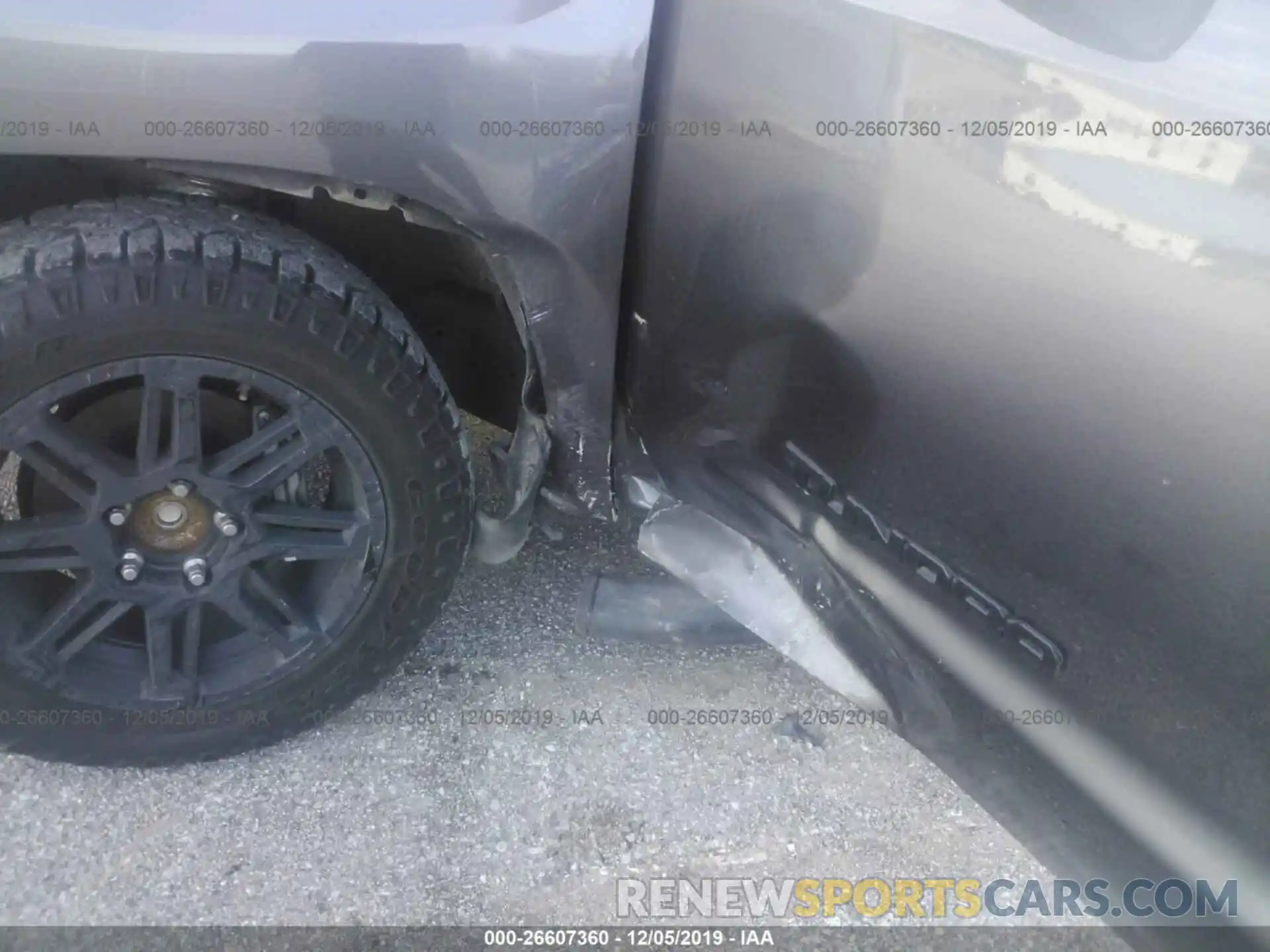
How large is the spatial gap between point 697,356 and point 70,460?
3.45 ft

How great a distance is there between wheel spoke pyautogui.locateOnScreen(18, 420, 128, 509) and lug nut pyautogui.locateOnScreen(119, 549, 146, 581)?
11cm

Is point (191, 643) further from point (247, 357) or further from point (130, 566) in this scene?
point (247, 357)

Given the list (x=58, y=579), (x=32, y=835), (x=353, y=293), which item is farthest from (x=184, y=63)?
(x=32, y=835)

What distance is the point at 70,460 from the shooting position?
65.7 inches

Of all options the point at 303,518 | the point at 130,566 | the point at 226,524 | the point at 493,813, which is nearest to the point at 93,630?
the point at 130,566

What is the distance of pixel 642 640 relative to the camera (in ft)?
7.53

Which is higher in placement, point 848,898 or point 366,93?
point 366,93

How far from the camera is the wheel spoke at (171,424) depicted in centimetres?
164

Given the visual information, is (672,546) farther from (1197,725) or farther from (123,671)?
(123,671)

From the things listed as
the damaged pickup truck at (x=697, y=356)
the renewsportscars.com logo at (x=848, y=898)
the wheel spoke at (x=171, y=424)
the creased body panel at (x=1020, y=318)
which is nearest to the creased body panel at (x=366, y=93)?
the damaged pickup truck at (x=697, y=356)

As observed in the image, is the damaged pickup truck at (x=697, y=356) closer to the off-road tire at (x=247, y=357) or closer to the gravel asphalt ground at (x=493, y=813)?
the off-road tire at (x=247, y=357)

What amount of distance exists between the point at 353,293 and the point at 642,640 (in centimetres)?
103

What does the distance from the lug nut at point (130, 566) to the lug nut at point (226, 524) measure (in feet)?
0.47

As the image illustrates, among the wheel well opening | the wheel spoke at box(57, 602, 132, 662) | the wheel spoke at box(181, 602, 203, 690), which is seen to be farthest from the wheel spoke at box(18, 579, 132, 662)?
the wheel well opening
